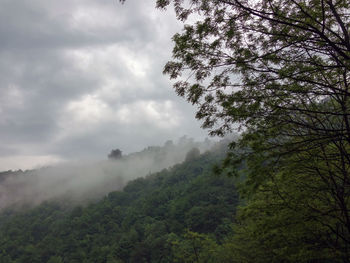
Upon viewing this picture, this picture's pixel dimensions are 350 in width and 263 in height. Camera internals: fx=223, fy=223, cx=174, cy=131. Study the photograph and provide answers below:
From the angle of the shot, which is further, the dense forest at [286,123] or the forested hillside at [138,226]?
the forested hillside at [138,226]

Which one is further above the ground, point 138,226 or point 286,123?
point 286,123

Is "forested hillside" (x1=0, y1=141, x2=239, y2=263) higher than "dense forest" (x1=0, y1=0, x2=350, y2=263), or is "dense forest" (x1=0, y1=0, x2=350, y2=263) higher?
"dense forest" (x1=0, y1=0, x2=350, y2=263)

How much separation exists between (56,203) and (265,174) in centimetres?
18592

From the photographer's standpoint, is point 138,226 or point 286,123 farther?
point 138,226

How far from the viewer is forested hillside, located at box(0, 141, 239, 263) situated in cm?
5978

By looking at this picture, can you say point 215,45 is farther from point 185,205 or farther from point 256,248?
point 185,205

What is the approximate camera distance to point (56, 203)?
161000 millimetres

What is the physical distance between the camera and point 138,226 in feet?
257

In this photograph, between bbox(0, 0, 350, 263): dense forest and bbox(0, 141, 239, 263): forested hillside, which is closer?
bbox(0, 0, 350, 263): dense forest

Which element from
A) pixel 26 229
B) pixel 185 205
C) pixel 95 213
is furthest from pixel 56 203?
pixel 185 205

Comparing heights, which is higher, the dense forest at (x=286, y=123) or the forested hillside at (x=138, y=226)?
the dense forest at (x=286, y=123)

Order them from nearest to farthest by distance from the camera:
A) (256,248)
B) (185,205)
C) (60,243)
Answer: (256,248)
(185,205)
(60,243)

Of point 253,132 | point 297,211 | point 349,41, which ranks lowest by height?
point 297,211

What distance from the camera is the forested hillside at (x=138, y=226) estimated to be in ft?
196
